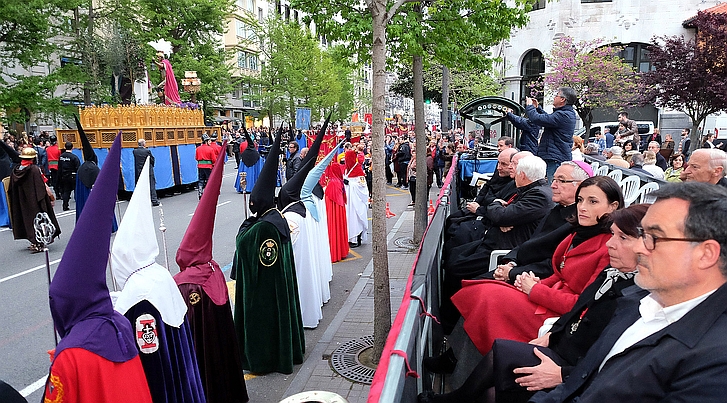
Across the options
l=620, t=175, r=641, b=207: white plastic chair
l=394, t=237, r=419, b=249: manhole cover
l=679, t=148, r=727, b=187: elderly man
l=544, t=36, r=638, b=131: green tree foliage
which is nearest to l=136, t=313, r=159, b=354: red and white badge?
l=620, t=175, r=641, b=207: white plastic chair

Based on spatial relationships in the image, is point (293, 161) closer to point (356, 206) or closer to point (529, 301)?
point (356, 206)

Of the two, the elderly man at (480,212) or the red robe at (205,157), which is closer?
the elderly man at (480,212)

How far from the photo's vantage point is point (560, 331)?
3.08m

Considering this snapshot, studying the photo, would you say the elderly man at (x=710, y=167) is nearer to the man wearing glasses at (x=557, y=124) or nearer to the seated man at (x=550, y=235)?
the seated man at (x=550, y=235)

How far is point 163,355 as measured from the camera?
3469 millimetres

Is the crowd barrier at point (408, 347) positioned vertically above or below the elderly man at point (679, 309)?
below

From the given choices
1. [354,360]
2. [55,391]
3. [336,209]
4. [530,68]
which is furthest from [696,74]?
[55,391]

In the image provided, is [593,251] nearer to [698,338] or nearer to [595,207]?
[595,207]

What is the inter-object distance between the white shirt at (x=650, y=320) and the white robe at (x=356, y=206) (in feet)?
27.3

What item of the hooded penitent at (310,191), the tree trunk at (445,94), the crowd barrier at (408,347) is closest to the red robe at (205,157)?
the tree trunk at (445,94)

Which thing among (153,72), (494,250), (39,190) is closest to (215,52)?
(153,72)

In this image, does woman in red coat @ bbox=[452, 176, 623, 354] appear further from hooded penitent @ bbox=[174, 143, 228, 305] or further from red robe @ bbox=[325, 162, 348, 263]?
red robe @ bbox=[325, 162, 348, 263]

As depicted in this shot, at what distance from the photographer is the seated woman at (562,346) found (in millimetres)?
2787

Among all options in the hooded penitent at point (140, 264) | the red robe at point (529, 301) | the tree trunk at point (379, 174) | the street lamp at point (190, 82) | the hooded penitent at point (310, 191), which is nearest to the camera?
the hooded penitent at point (140, 264)
